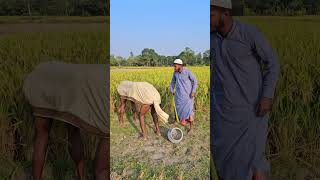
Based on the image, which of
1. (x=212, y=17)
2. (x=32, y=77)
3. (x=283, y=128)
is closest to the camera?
(x=212, y=17)

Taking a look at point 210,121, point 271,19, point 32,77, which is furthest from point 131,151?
point 271,19

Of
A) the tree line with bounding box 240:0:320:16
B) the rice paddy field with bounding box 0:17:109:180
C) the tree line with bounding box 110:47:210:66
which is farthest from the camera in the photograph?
the tree line with bounding box 240:0:320:16

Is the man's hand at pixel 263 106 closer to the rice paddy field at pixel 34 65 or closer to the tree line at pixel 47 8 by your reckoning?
the rice paddy field at pixel 34 65

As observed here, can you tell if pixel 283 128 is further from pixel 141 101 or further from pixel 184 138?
pixel 141 101

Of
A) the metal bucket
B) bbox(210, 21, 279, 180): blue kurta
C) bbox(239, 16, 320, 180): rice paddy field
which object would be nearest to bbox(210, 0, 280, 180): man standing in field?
bbox(210, 21, 279, 180): blue kurta

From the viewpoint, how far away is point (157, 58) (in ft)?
8.87

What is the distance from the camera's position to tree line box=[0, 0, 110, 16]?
317 cm

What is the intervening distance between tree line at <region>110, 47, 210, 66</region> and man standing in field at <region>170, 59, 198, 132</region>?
0.14 ft

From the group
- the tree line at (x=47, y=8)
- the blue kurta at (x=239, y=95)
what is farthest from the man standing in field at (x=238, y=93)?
the tree line at (x=47, y=8)

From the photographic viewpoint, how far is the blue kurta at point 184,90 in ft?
8.88

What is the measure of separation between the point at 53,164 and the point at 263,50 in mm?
1503

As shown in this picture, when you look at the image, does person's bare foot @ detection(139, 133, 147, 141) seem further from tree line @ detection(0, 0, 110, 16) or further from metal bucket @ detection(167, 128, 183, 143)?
tree line @ detection(0, 0, 110, 16)

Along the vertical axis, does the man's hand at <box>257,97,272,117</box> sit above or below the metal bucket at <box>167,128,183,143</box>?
above

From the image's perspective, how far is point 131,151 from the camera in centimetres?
272
